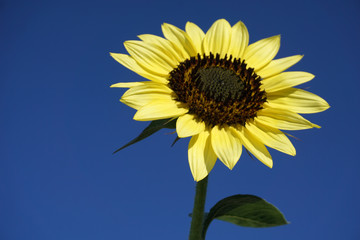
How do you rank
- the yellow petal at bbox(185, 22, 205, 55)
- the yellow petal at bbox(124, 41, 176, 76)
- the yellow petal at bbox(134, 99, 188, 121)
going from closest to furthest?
the yellow petal at bbox(134, 99, 188, 121) → the yellow petal at bbox(124, 41, 176, 76) → the yellow petal at bbox(185, 22, 205, 55)

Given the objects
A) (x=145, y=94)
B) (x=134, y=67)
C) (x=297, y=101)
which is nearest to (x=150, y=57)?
(x=134, y=67)

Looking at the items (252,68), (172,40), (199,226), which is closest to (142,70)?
(172,40)

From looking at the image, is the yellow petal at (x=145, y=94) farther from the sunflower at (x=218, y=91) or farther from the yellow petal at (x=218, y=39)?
the yellow petal at (x=218, y=39)

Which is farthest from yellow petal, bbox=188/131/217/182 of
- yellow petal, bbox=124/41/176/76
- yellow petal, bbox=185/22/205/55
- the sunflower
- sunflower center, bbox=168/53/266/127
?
yellow petal, bbox=185/22/205/55

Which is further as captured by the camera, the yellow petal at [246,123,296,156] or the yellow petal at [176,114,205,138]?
the yellow petal at [246,123,296,156]

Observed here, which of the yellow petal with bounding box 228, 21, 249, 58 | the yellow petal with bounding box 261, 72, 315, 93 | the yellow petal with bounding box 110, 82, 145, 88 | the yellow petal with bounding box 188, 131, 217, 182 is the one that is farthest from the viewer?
the yellow petal with bounding box 228, 21, 249, 58

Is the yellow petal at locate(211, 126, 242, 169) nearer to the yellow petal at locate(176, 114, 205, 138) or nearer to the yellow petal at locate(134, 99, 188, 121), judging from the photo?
the yellow petal at locate(176, 114, 205, 138)

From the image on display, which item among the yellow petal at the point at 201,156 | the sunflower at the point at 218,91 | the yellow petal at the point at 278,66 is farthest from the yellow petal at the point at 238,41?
the yellow petal at the point at 201,156

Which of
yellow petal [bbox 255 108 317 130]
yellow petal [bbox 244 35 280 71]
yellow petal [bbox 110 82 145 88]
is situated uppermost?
yellow petal [bbox 244 35 280 71]
